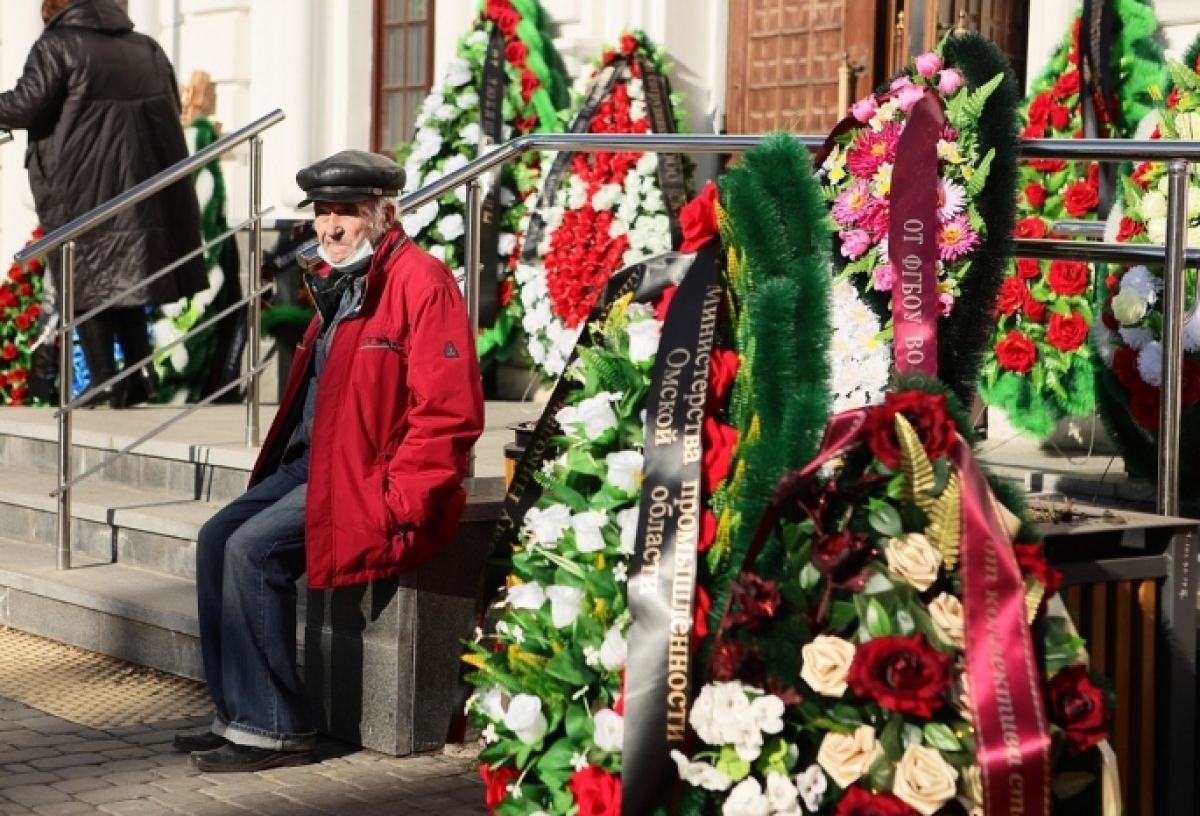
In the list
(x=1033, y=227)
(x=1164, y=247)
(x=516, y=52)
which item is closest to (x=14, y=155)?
(x=516, y=52)

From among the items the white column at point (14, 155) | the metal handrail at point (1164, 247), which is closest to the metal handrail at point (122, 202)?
the metal handrail at point (1164, 247)

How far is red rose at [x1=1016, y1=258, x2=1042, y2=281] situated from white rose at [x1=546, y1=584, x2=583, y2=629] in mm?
4053

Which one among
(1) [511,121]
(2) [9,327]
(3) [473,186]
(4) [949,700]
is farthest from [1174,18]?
(2) [9,327]

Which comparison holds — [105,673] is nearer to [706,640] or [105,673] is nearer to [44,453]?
[44,453]

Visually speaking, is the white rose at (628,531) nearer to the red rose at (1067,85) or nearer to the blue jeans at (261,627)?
the blue jeans at (261,627)

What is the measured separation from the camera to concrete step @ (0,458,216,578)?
709 cm

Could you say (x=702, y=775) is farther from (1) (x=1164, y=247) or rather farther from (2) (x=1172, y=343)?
(1) (x=1164, y=247)

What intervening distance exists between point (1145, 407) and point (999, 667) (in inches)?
133

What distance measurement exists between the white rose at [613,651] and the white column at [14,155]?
11261mm

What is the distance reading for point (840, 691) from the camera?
129 inches

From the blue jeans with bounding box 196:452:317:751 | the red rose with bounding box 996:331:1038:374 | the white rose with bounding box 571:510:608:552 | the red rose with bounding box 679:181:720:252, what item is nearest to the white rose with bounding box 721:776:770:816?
the white rose with bounding box 571:510:608:552

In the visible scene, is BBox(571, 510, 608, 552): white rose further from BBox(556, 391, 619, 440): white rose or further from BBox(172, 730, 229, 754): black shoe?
BBox(172, 730, 229, 754): black shoe

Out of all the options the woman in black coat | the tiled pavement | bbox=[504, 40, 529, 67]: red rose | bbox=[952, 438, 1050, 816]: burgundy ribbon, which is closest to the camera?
bbox=[952, 438, 1050, 816]: burgundy ribbon

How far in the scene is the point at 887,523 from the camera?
3336mm
